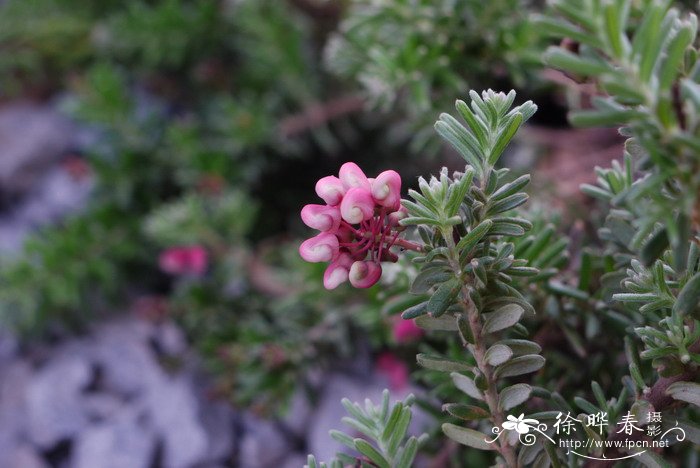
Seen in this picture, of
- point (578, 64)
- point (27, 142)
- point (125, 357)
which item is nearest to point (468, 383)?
point (578, 64)

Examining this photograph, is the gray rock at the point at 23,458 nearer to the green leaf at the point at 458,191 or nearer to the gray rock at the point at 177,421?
the gray rock at the point at 177,421

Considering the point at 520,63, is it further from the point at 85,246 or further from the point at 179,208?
the point at 85,246

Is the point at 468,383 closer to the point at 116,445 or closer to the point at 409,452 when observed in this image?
the point at 409,452

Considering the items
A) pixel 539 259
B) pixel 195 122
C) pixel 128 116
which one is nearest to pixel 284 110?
pixel 195 122

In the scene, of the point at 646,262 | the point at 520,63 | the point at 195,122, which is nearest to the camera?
the point at 646,262

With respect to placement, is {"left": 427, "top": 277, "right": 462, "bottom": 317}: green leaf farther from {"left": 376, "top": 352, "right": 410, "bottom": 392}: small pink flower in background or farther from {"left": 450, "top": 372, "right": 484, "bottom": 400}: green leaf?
{"left": 376, "top": 352, "right": 410, "bottom": 392}: small pink flower in background

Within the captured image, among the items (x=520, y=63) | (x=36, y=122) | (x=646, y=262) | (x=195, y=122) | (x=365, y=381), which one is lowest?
(x=646, y=262)
